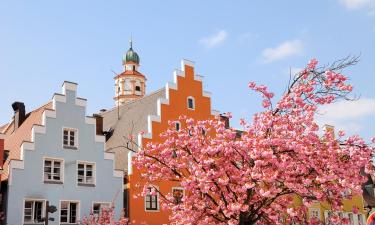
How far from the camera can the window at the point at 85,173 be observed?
3352 cm

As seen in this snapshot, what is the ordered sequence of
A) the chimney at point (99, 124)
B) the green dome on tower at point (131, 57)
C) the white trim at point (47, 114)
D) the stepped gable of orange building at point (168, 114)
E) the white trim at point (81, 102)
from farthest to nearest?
the green dome on tower at point (131, 57) < the chimney at point (99, 124) < the stepped gable of orange building at point (168, 114) < the white trim at point (81, 102) < the white trim at point (47, 114)

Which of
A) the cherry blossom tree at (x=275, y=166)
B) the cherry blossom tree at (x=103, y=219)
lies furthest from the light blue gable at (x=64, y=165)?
the cherry blossom tree at (x=275, y=166)

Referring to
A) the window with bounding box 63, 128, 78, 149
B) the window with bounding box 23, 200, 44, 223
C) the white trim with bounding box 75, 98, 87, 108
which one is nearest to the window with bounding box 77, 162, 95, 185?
the window with bounding box 63, 128, 78, 149

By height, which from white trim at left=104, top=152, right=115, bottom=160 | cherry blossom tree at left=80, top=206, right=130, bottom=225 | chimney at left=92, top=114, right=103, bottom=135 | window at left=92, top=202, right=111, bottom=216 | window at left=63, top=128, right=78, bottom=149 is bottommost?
cherry blossom tree at left=80, top=206, right=130, bottom=225

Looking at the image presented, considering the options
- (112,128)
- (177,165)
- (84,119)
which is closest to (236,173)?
(177,165)

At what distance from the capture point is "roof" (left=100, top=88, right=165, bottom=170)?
38.7 metres

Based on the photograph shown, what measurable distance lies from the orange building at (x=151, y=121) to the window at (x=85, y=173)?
256 cm

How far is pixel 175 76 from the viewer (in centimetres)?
3991

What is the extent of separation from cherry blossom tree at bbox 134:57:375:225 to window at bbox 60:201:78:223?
43.5ft

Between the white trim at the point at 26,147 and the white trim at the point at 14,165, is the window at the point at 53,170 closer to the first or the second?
the white trim at the point at 26,147

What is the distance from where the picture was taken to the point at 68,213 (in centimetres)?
3228

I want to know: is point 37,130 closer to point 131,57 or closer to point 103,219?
point 103,219

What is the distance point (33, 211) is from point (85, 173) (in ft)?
13.6

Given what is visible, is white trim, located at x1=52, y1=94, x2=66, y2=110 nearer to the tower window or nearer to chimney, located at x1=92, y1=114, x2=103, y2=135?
chimney, located at x1=92, y1=114, x2=103, y2=135
